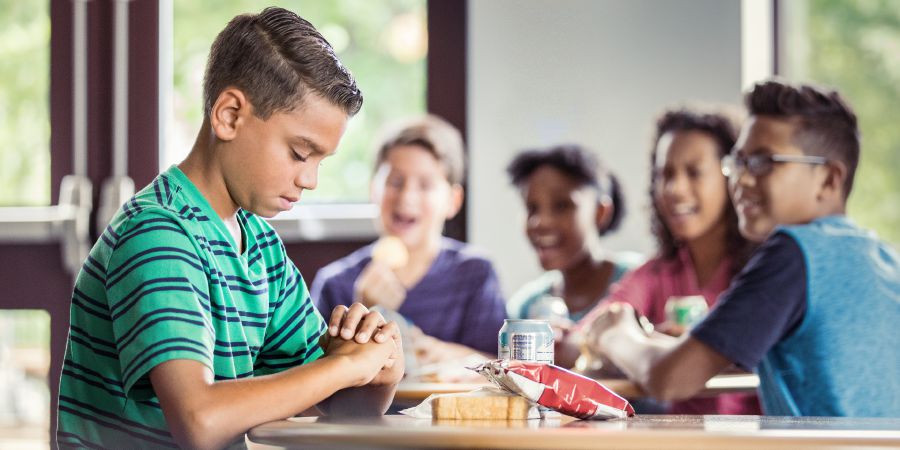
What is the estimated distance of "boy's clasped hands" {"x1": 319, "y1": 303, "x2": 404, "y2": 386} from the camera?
1.67m

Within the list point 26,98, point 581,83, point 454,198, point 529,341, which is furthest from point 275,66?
point 26,98

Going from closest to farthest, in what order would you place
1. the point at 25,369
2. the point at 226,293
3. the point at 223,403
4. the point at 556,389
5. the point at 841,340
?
the point at 223,403 < the point at 556,389 < the point at 226,293 < the point at 841,340 < the point at 25,369

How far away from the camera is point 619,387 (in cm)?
265

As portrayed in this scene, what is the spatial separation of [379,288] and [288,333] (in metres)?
1.82

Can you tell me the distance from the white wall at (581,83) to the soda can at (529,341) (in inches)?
107

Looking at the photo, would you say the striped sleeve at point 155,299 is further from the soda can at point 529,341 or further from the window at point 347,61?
the window at point 347,61

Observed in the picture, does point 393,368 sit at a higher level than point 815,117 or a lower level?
lower

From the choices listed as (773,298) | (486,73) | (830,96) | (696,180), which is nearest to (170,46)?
(486,73)

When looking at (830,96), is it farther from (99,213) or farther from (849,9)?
(99,213)

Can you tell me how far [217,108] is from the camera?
1.74 m

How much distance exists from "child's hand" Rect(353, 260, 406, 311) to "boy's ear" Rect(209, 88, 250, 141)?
1.97m

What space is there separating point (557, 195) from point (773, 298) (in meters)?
1.77

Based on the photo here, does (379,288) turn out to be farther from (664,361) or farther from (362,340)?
(362,340)

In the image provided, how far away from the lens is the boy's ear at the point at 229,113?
68.4 inches
